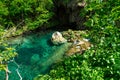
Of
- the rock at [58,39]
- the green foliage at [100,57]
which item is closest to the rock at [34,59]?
the rock at [58,39]

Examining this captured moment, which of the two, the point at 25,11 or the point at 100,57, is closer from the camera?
the point at 100,57

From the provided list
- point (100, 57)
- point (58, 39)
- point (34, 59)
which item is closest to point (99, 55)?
point (100, 57)

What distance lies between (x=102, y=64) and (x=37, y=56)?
71.9 ft

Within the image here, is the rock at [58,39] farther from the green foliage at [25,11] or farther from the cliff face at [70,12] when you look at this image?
the green foliage at [25,11]

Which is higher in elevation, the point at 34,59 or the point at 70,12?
the point at 70,12

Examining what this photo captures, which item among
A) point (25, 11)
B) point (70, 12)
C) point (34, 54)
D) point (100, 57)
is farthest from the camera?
point (25, 11)

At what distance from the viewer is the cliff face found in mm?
42106

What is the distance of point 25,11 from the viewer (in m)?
47.1

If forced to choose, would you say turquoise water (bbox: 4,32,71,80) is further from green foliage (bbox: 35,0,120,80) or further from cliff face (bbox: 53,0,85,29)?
green foliage (bbox: 35,0,120,80)

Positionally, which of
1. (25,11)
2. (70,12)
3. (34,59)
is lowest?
(34,59)

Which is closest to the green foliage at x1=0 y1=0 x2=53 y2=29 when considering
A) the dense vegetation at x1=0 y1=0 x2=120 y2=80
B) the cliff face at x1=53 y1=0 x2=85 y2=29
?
the cliff face at x1=53 y1=0 x2=85 y2=29

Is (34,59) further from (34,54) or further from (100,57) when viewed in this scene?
(100,57)

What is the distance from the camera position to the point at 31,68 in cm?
2850

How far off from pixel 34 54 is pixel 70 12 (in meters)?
13.2
